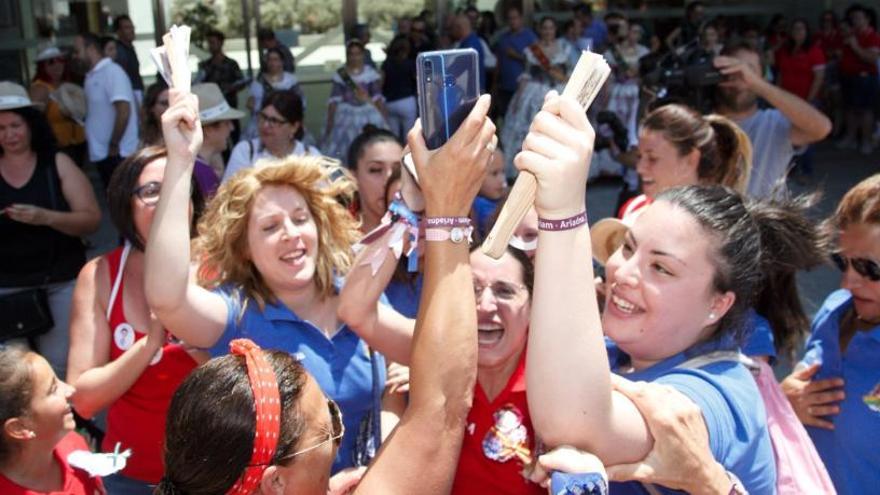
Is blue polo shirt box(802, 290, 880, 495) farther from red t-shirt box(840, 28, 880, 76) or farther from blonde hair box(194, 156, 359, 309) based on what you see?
red t-shirt box(840, 28, 880, 76)

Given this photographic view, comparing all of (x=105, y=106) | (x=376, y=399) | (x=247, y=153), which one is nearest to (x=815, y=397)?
(x=376, y=399)

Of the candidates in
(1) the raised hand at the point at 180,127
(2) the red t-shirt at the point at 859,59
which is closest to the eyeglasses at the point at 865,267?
(1) the raised hand at the point at 180,127

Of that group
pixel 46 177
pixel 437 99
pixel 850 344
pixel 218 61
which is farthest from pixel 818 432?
pixel 218 61

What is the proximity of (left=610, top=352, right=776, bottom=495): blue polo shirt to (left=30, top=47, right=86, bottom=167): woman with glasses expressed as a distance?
8277mm

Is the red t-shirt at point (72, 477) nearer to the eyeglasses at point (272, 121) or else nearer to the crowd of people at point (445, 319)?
the crowd of people at point (445, 319)

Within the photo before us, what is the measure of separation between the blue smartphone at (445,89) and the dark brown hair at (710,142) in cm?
195

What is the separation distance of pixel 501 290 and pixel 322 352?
498 mm

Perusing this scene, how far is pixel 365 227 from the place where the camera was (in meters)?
3.69

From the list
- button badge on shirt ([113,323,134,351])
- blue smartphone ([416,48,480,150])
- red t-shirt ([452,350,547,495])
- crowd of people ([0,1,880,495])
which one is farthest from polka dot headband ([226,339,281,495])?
button badge on shirt ([113,323,134,351])

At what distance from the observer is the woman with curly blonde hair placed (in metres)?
2.27

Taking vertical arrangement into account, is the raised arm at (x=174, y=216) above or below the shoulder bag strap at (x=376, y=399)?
above

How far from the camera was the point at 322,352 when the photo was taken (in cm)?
234

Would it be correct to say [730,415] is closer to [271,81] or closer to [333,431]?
[333,431]

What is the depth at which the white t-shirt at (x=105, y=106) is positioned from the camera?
7617mm
